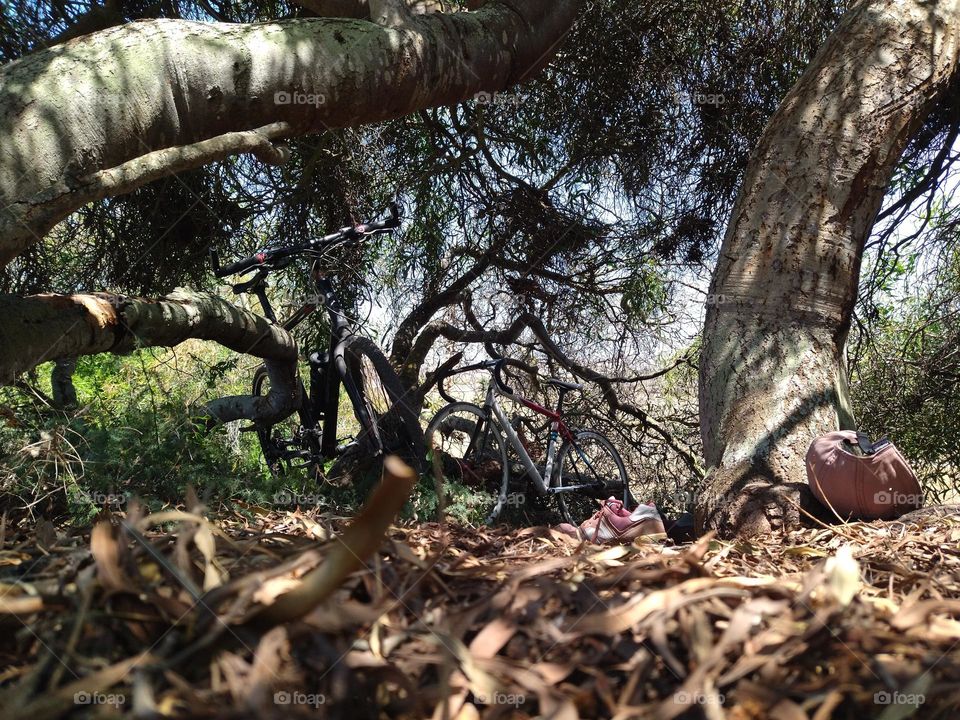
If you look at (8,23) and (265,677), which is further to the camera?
(8,23)

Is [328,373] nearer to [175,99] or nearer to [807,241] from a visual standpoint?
[175,99]

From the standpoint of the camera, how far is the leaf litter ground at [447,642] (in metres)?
0.74

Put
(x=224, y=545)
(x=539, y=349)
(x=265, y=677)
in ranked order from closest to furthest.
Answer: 1. (x=265, y=677)
2. (x=224, y=545)
3. (x=539, y=349)

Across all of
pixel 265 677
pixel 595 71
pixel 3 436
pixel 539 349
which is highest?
pixel 595 71

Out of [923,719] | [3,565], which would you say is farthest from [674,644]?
[3,565]

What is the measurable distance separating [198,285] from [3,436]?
2.33 m

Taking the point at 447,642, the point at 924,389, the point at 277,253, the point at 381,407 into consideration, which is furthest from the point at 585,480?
the point at 447,642

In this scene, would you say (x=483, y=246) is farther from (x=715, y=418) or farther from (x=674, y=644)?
(x=674, y=644)

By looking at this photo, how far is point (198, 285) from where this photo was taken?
5168 millimetres

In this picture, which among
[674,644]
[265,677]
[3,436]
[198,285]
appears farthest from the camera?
[198,285]

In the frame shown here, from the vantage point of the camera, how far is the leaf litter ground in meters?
0.74

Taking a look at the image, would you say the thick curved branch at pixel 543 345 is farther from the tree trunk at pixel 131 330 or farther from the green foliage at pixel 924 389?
the tree trunk at pixel 131 330

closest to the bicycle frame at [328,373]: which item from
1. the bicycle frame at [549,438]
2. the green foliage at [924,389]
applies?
the bicycle frame at [549,438]

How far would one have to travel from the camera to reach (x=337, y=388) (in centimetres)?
470
